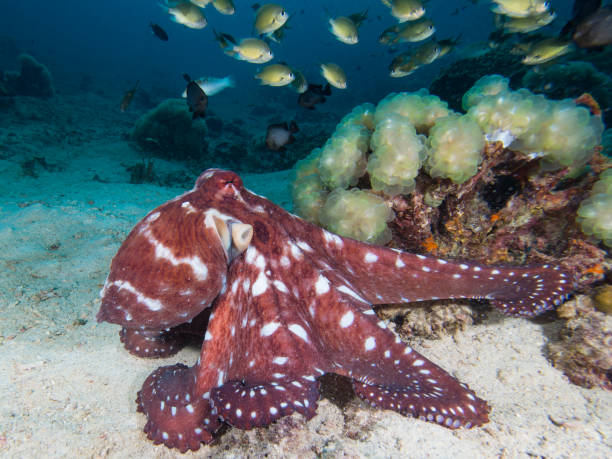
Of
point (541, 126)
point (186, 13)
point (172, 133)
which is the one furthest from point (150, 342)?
point (172, 133)

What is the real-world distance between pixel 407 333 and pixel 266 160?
14.5 m

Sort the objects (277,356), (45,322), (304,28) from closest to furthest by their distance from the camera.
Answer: (277,356)
(45,322)
(304,28)

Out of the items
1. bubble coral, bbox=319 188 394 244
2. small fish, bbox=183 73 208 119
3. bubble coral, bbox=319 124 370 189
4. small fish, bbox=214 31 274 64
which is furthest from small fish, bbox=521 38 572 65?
small fish, bbox=183 73 208 119

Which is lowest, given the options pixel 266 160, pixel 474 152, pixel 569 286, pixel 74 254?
pixel 266 160

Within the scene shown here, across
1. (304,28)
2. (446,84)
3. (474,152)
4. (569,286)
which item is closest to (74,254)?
(474,152)

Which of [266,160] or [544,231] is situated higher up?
[544,231]

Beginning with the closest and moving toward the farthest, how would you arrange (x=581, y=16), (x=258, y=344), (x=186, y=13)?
(x=258, y=344)
(x=581, y=16)
(x=186, y=13)

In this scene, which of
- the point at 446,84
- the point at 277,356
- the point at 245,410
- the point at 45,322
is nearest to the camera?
the point at 245,410

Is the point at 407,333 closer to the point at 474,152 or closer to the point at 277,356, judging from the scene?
the point at 277,356

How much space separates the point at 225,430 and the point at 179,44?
116811 mm

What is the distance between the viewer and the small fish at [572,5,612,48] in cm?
732

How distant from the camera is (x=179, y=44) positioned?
3802 inches

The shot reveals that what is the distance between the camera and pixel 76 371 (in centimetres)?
269

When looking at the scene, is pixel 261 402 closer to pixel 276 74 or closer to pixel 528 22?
pixel 276 74
